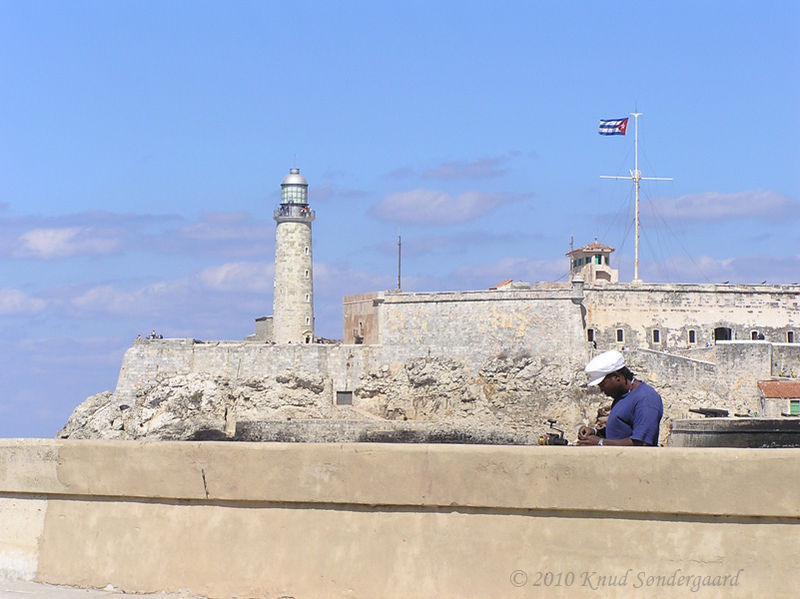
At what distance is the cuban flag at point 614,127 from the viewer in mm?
40688

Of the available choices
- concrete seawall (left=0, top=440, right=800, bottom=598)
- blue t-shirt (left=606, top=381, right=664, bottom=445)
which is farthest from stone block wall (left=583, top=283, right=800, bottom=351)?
concrete seawall (left=0, top=440, right=800, bottom=598)

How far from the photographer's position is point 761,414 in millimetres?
34875

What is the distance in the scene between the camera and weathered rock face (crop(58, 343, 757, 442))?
36.3m

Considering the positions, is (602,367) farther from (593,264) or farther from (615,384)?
(593,264)

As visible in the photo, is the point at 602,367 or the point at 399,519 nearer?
the point at 399,519

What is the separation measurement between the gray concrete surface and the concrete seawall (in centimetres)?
4

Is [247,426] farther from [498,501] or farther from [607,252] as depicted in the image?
[607,252]

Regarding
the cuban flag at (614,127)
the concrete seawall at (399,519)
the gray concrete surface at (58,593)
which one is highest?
the cuban flag at (614,127)

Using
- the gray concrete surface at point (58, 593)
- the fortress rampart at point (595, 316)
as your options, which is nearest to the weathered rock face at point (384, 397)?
the fortress rampart at point (595, 316)

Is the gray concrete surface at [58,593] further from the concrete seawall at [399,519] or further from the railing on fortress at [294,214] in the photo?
the railing on fortress at [294,214]

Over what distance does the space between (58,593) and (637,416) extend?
2774 millimetres

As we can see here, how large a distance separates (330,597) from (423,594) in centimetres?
42

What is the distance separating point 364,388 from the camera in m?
38.5

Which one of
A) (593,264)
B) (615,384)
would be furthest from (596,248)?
(615,384)
